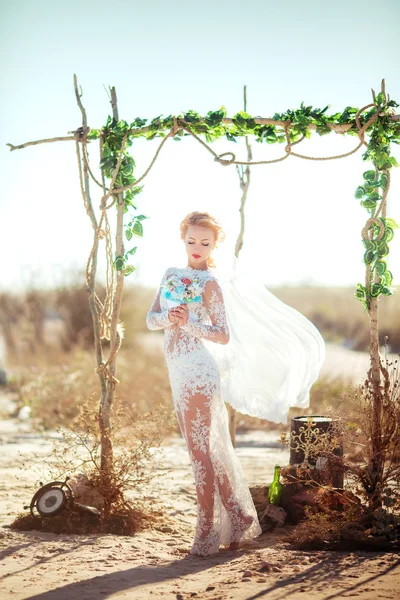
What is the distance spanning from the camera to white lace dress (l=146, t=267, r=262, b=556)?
4395 millimetres

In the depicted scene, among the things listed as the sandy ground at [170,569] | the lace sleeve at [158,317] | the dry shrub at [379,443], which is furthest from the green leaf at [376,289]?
the sandy ground at [170,569]

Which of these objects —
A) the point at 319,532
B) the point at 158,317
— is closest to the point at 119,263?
the point at 158,317

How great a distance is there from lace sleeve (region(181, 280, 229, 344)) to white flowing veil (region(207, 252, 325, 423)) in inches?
19.9

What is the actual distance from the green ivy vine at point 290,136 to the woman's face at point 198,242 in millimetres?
630

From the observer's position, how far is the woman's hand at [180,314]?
171 inches

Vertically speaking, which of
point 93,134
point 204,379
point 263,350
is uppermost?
point 93,134

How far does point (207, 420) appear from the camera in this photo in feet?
14.5

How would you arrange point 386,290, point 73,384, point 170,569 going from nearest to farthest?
point 170,569
point 386,290
point 73,384

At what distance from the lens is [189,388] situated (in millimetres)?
4391

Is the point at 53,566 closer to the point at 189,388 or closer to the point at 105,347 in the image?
the point at 189,388

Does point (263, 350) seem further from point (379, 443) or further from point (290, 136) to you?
point (290, 136)

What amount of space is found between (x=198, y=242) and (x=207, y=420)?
1.23 meters

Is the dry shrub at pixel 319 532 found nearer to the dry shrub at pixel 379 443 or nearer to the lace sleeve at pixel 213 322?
the dry shrub at pixel 379 443

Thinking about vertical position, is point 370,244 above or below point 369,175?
below
